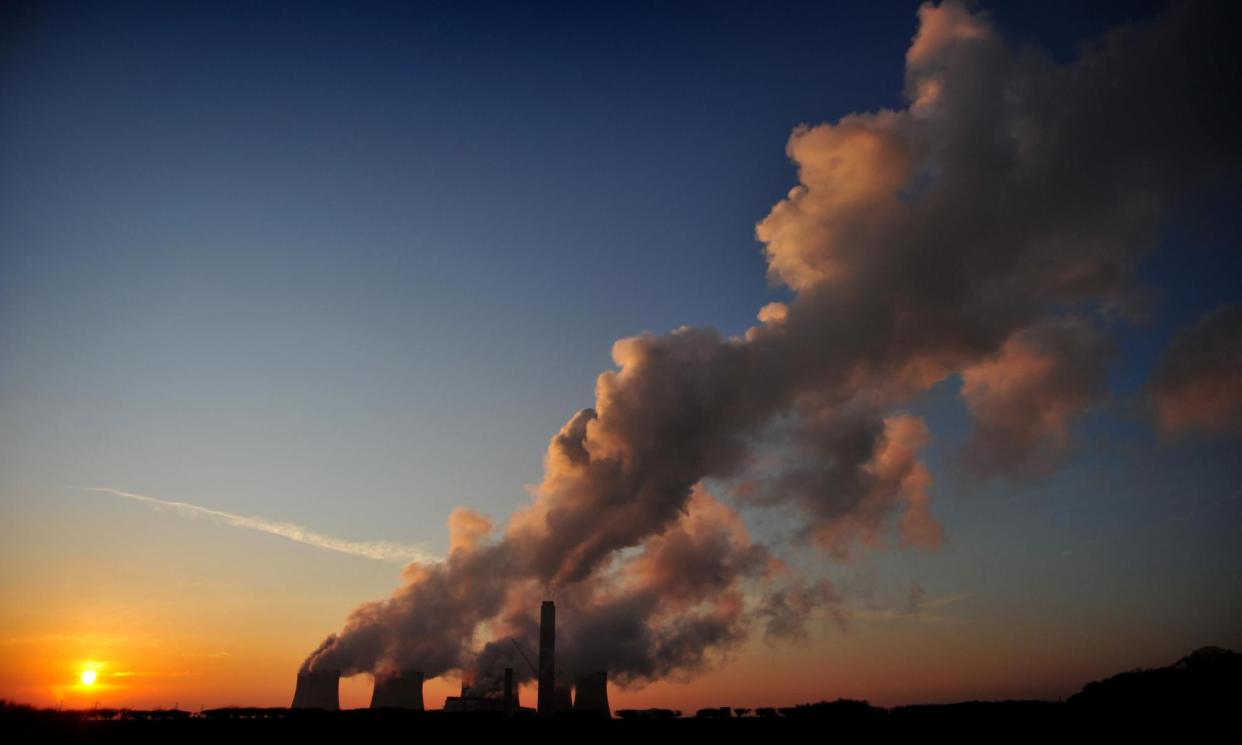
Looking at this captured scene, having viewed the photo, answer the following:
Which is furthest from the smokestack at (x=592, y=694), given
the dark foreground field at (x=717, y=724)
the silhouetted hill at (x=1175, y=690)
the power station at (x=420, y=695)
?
the silhouetted hill at (x=1175, y=690)

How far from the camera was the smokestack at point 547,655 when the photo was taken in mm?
102750

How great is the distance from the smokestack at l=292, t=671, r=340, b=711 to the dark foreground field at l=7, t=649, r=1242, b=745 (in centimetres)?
1632

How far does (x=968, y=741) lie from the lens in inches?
2329

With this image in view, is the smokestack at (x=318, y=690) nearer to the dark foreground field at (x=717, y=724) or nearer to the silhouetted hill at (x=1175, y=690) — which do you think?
the dark foreground field at (x=717, y=724)

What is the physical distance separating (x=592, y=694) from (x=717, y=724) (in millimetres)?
37508

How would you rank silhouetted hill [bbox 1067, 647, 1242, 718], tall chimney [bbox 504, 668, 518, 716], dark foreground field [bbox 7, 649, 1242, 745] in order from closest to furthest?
dark foreground field [bbox 7, 649, 1242, 745], silhouetted hill [bbox 1067, 647, 1242, 718], tall chimney [bbox 504, 668, 518, 716]

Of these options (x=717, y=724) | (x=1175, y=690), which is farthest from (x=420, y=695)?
A: (x=1175, y=690)

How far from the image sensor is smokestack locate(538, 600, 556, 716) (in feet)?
337

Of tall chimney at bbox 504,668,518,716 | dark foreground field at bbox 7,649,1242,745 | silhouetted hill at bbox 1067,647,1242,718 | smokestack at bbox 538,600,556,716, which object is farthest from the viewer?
tall chimney at bbox 504,668,518,716

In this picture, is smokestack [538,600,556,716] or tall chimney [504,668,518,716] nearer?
smokestack [538,600,556,716]

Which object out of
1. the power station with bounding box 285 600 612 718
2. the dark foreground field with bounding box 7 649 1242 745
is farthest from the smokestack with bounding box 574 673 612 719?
the dark foreground field with bounding box 7 649 1242 745

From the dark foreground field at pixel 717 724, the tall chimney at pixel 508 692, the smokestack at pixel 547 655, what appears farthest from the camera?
the tall chimney at pixel 508 692

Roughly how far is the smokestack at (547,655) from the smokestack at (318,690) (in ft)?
99.2

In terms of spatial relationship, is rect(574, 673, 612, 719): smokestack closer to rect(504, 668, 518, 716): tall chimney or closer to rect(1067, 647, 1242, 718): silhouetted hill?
rect(504, 668, 518, 716): tall chimney
